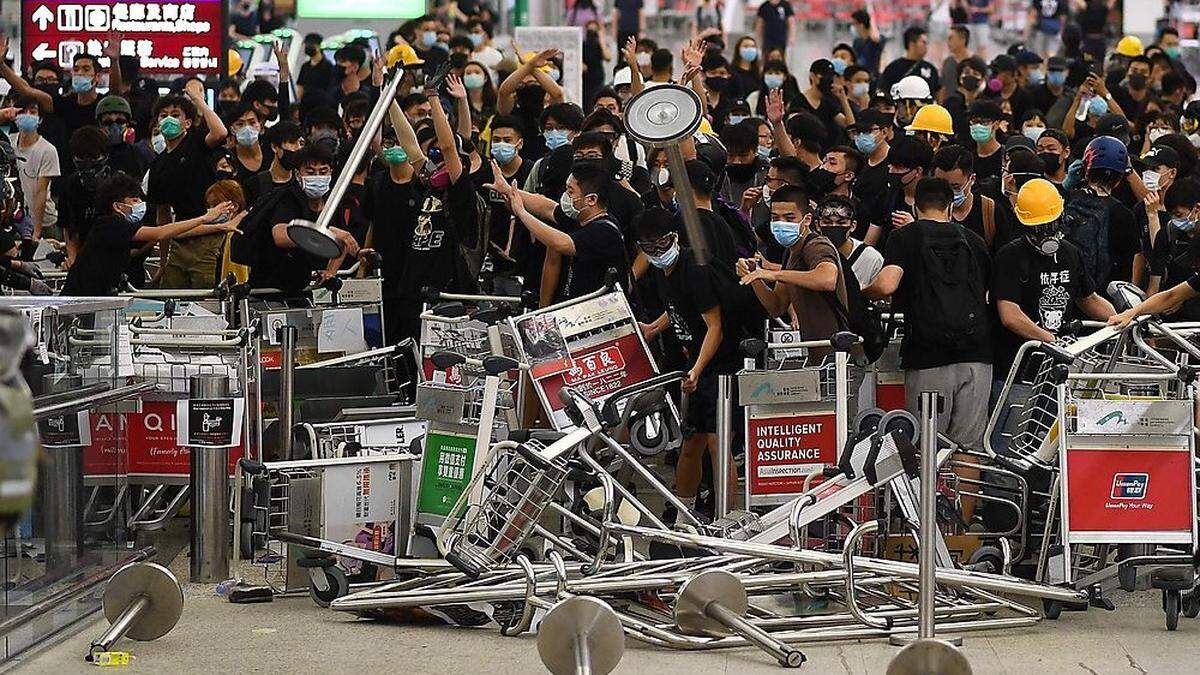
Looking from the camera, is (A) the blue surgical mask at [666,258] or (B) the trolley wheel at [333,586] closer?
(B) the trolley wheel at [333,586]

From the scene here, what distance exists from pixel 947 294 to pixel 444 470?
8.54ft

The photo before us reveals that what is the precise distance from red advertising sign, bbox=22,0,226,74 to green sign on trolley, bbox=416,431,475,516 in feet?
28.2

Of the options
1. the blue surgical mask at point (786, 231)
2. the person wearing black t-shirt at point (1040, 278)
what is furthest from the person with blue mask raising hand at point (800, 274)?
the person wearing black t-shirt at point (1040, 278)

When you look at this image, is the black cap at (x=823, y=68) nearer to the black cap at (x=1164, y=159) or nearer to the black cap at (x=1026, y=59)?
the black cap at (x=1026, y=59)

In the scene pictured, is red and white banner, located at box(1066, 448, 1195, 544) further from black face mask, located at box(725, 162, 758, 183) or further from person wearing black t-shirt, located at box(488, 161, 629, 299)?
black face mask, located at box(725, 162, 758, 183)

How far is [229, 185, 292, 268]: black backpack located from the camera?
11359 mm

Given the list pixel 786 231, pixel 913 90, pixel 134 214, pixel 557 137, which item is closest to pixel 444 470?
pixel 786 231

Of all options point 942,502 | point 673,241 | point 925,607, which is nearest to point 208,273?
point 673,241

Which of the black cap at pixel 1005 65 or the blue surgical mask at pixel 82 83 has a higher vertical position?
the black cap at pixel 1005 65

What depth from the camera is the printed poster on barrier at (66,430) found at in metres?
8.27

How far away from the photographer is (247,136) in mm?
13461

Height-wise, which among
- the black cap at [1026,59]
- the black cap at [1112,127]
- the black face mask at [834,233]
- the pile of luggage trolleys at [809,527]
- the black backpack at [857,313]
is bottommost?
the pile of luggage trolleys at [809,527]

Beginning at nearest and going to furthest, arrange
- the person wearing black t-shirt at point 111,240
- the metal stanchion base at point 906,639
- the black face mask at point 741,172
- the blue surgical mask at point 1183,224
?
the metal stanchion base at point 906,639 → the blue surgical mask at point 1183,224 → the person wearing black t-shirt at point 111,240 → the black face mask at point 741,172

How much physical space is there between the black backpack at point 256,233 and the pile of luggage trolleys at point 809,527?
2.62m
